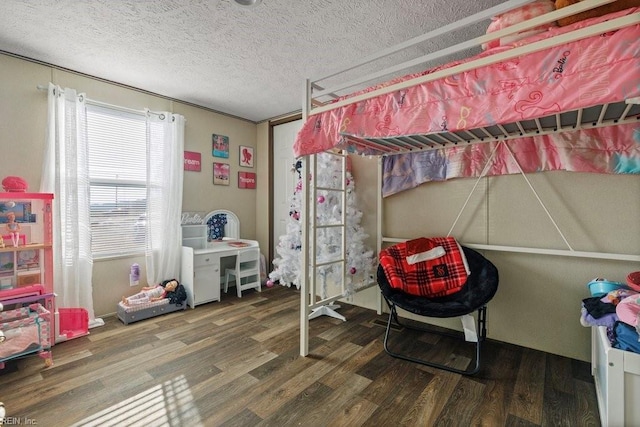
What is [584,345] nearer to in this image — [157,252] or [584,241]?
[584,241]

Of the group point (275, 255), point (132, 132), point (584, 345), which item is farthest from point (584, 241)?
point (132, 132)

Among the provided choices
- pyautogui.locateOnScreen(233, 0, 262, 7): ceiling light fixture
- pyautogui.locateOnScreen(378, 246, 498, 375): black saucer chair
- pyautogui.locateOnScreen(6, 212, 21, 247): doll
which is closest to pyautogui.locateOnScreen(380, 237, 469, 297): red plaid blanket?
pyautogui.locateOnScreen(378, 246, 498, 375): black saucer chair

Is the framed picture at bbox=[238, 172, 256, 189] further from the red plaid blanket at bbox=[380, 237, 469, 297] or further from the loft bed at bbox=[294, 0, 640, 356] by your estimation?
the red plaid blanket at bbox=[380, 237, 469, 297]

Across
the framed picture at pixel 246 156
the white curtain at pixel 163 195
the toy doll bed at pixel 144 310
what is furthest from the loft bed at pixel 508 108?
the framed picture at pixel 246 156

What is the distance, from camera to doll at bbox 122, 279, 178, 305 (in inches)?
116

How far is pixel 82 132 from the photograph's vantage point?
107 inches

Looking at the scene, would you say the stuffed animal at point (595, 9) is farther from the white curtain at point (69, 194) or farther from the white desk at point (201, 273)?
the white curtain at point (69, 194)

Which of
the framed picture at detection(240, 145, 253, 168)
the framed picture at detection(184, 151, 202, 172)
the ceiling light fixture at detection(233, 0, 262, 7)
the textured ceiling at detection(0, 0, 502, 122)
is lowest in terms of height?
the framed picture at detection(184, 151, 202, 172)

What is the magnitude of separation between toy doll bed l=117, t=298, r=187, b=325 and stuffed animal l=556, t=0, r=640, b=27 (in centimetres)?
364

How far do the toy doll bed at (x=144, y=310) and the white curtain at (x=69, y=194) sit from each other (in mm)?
214

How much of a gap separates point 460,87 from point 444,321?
6.92 ft

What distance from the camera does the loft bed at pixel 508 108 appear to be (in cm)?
109

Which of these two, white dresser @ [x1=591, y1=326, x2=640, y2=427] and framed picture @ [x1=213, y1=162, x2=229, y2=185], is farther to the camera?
framed picture @ [x1=213, y1=162, x2=229, y2=185]

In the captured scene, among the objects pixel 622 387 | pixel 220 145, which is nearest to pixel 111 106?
pixel 220 145
